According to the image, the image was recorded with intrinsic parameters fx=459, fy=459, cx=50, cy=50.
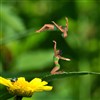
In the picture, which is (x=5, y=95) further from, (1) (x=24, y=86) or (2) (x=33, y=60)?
(2) (x=33, y=60)

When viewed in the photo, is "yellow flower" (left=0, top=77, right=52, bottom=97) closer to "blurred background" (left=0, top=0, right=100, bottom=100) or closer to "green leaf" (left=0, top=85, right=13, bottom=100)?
"green leaf" (left=0, top=85, right=13, bottom=100)

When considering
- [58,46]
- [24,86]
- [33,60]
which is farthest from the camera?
[58,46]

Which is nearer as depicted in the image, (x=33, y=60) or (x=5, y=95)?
(x=5, y=95)

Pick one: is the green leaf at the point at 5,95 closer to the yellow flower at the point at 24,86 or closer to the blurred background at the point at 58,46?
the yellow flower at the point at 24,86

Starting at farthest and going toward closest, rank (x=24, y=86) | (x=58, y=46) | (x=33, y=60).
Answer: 1. (x=58, y=46)
2. (x=33, y=60)
3. (x=24, y=86)

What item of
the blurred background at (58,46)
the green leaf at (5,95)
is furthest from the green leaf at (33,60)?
the green leaf at (5,95)

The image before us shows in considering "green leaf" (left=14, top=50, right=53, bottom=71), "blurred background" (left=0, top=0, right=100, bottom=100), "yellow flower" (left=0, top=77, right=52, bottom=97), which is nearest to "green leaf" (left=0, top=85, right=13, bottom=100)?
"yellow flower" (left=0, top=77, right=52, bottom=97)

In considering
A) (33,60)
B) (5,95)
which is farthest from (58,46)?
(5,95)
